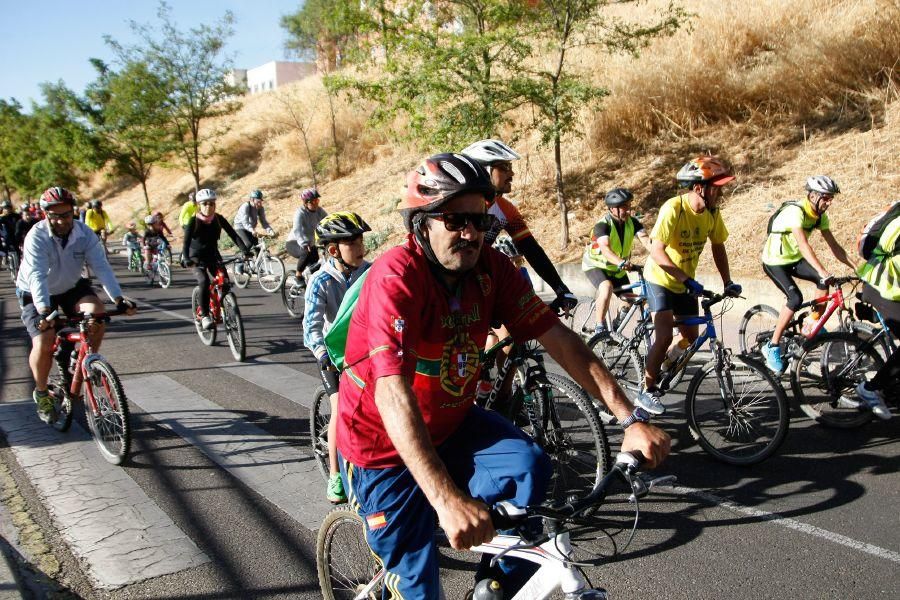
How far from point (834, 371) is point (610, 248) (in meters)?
3.10

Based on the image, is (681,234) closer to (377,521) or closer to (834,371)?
(834,371)

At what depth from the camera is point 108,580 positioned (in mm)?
3848

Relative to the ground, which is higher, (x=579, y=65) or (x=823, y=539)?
(x=579, y=65)

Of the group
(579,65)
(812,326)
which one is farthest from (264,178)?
(812,326)

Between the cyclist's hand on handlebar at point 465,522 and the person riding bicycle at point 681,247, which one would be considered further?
the person riding bicycle at point 681,247

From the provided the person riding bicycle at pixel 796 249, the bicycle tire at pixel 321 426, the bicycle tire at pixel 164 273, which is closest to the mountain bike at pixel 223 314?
the bicycle tire at pixel 321 426

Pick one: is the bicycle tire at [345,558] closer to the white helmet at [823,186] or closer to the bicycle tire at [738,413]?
the bicycle tire at [738,413]

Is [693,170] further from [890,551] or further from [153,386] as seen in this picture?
[153,386]

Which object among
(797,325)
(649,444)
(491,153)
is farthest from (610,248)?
(649,444)

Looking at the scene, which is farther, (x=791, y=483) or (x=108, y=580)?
(x=791, y=483)

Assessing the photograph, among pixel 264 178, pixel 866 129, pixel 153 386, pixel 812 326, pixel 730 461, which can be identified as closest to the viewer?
pixel 730 461

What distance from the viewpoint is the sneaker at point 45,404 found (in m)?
6.47

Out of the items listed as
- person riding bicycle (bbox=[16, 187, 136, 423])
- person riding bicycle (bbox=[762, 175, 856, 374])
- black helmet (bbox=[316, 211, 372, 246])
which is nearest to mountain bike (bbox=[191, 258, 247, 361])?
person riding bicycle (bbox=[16, 187, 136, 423])

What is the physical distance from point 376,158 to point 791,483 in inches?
1048
